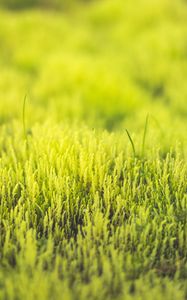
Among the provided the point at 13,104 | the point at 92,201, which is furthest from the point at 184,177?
the point at 13,104

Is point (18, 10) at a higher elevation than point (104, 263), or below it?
below

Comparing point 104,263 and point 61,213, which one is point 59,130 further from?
point 104,263

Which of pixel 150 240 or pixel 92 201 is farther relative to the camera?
pixel 92 201

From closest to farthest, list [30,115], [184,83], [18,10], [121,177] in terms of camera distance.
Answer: [121,177], [30,115], [184,83], [18,10]

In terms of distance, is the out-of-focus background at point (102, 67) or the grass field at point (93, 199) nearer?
the grass field at point (93, 199)

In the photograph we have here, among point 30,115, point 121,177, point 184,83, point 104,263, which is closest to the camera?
point 104,263

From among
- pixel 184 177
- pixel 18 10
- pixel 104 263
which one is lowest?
pixel 18 10

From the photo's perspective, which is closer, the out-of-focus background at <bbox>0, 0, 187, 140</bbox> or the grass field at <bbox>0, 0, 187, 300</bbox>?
the grass field at <bbox>0, 0, 187, 300</bbox>

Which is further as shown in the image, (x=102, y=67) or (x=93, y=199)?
(x=102, y=67)
